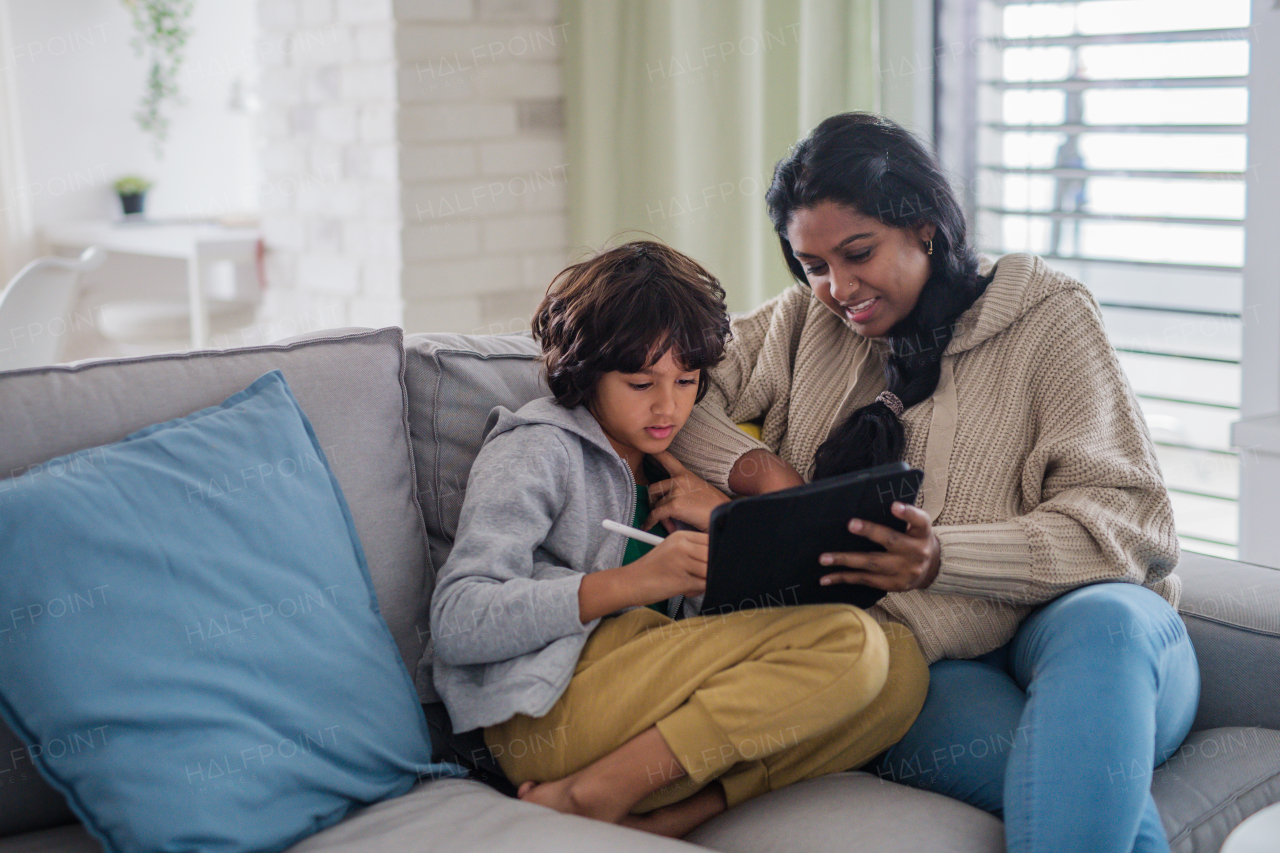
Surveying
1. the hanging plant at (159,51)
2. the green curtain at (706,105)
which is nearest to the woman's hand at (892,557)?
the green curtain at (706,105)

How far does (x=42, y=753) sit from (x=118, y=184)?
159 inches

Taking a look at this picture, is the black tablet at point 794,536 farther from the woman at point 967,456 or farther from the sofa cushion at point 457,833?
the sofa cushion at point 457,833

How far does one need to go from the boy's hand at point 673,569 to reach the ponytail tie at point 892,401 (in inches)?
16.1

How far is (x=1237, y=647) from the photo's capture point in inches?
52.6

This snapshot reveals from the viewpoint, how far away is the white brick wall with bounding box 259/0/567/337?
2408 mm

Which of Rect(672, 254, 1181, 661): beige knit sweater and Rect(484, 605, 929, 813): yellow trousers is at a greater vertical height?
Rect(672, 254, 1181, 661): beige knit sweater

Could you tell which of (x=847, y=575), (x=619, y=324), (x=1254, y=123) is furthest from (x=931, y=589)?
(x=1254, y=123)

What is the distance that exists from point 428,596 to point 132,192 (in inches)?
149

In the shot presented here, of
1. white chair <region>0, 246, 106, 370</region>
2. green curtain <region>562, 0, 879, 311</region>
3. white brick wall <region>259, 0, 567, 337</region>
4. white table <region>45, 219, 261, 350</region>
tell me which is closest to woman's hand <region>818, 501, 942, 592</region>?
green curtain <region>562, 0, 879, 311</region>

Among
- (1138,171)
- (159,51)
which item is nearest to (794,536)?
(1138,171)

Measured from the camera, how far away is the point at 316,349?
4.33ft

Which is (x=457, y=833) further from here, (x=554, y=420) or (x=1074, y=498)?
(x=1074, y=498)

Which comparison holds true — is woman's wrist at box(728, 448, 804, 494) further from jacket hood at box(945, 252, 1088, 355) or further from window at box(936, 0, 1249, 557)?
window at box(936, 0, 1249, 557)

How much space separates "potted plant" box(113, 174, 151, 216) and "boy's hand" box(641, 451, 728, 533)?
12.4 ft
